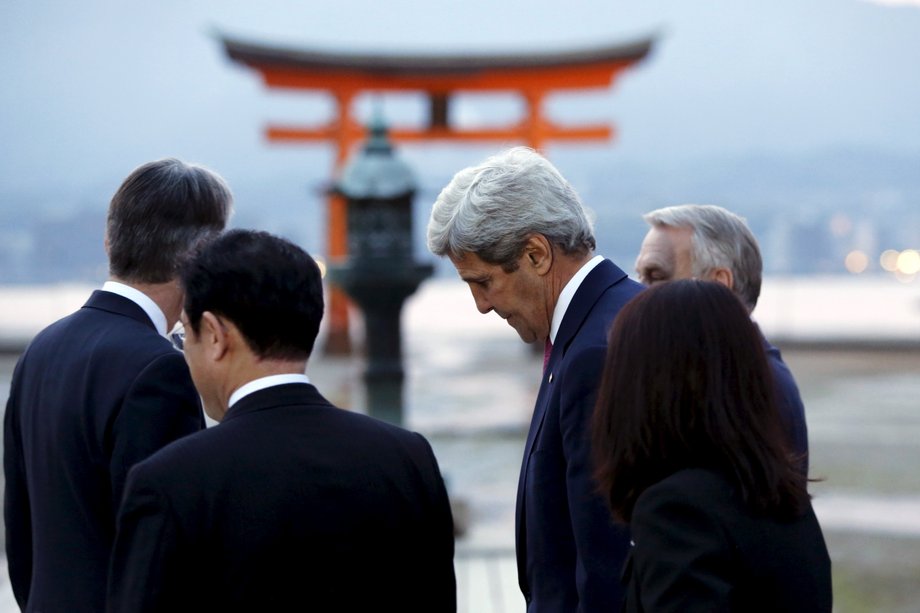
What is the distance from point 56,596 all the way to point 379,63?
45.3 ft

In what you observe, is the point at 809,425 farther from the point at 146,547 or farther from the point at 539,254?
the point at 146,547

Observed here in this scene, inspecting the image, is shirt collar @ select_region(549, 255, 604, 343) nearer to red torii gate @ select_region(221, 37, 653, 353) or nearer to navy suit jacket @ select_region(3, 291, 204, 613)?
navy suit jacket @ select_region(3, 291, 204, 613)

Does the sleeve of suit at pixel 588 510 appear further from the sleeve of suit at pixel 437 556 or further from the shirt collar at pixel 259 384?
the shirt collar at pixel 259 384

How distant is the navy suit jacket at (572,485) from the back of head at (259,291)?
42 cm

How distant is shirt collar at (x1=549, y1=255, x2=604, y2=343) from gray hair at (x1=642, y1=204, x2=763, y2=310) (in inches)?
20.8

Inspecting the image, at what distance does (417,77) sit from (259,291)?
14171 mm

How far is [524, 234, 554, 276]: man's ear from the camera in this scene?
1.67 m

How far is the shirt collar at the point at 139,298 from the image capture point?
5.49 ft

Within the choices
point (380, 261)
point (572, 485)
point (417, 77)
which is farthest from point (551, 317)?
point (417, 77)

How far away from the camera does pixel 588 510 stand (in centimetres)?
149

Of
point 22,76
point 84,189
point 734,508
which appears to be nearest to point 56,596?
point 734,508

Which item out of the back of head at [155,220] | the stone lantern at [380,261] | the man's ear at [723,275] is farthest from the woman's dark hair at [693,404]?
the stone lantern at [380,261]

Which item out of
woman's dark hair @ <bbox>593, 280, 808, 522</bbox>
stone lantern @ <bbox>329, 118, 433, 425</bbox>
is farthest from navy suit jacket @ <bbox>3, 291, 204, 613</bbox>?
stone lantern @ <bbox>329, 118, 433, 425</bbox>

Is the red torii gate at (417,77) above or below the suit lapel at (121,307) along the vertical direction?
above
